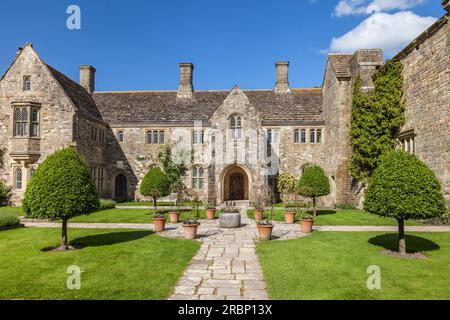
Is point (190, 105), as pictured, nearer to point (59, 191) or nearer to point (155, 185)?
point (155, 185)

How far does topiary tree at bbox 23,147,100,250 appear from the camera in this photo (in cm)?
994

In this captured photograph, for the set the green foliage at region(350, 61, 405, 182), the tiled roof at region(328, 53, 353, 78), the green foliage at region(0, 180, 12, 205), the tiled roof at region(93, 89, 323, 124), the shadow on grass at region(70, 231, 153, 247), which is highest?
the tiled roof at region(328, 53, 353, 78)

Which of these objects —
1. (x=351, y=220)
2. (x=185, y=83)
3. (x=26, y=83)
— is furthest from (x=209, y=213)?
(x=185, y=83)

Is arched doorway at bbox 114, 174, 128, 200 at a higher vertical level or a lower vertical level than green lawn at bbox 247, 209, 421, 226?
higher

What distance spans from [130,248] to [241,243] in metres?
3.93

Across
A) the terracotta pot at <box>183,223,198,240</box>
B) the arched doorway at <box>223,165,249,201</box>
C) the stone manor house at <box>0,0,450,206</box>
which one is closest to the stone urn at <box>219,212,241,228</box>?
the terracotta pot at <box>183,223,198,240</box>

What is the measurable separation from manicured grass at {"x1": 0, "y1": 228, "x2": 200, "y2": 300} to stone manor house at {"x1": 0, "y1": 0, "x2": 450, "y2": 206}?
495 inches

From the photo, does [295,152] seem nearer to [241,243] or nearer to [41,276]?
[241,243]

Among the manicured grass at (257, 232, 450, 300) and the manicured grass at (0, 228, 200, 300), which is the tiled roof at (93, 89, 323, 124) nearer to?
the manicured grass at (0, 228, 200, 300)

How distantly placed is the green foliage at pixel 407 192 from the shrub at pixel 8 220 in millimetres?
15340

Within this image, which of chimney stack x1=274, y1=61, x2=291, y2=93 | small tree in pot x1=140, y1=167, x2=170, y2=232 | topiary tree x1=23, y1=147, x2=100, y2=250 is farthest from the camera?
chimney stack x1=274, y1=61, x2=291, y2=93

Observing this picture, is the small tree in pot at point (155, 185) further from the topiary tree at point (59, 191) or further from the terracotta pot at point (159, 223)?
the topiary tree at point (59, 191)

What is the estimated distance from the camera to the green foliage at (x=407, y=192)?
9133 millimetres

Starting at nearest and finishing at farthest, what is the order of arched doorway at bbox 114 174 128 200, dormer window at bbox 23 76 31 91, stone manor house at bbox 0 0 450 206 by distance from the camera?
stone manor house at bbox 0 0 450 206, dormer window at bbox 23 76 31 91, arched doorway at bbox 114 174 128 200
